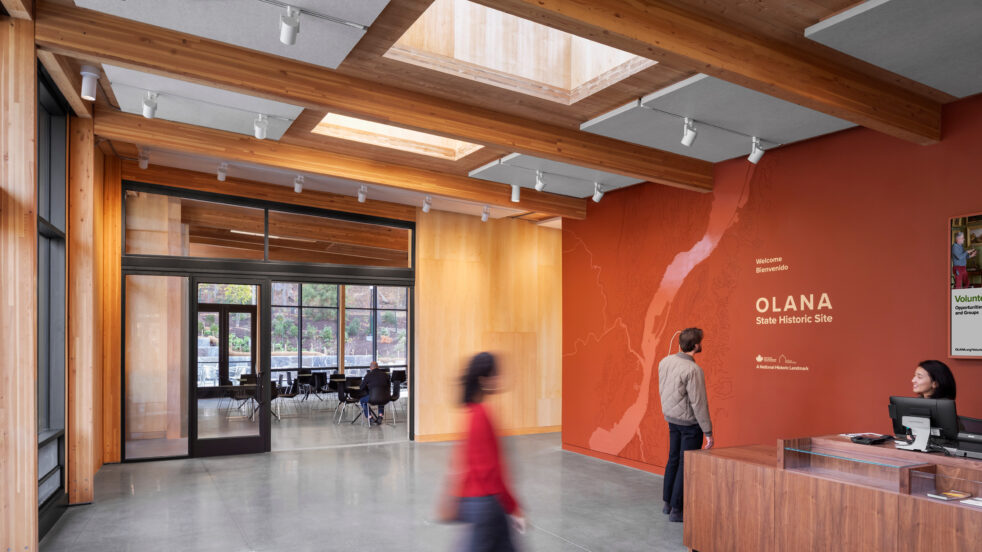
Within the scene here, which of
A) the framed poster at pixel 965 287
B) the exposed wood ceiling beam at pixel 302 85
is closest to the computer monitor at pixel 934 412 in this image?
the framed poster at pixel 965 287

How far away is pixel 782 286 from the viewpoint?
6.24 meters

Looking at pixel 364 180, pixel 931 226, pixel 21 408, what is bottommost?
pixel 21 408

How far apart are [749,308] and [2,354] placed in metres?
6.23

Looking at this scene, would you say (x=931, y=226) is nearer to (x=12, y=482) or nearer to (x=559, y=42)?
(x=559, y=42)

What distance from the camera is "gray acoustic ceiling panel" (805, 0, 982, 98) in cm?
354

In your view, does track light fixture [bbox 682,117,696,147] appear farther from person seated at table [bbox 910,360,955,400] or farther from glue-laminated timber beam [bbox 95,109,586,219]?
glue-laminated timber beam [bbox 95,109,586,219]

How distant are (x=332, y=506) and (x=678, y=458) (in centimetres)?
319

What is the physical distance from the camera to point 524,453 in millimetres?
8758

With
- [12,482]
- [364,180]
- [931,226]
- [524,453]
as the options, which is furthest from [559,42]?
[524,453]

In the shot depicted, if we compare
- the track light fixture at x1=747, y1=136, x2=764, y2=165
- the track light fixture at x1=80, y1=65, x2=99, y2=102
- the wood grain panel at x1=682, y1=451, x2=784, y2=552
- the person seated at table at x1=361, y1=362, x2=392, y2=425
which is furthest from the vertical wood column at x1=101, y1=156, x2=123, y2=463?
the track light fixture at x1=747, y1=136, x2=764, y2=165

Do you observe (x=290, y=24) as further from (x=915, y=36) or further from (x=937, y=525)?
(x=937, y=525)

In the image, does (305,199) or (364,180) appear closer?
(364,180)

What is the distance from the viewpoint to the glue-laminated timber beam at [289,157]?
6.12 metres

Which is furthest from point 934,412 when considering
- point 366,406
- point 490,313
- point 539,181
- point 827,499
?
point 366,406
